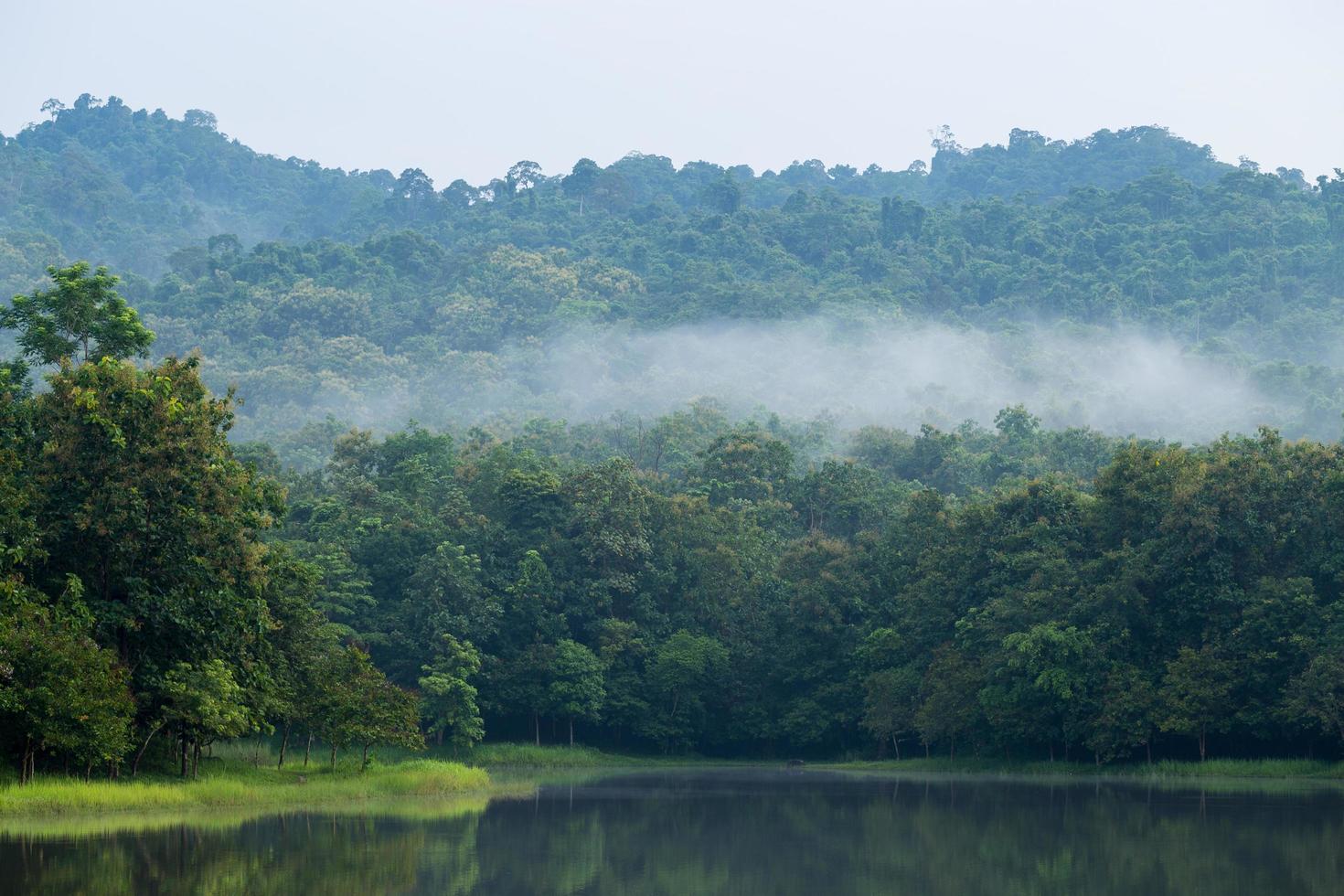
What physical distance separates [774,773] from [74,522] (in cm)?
3313

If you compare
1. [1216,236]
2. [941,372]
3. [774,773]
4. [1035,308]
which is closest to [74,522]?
[774,773]

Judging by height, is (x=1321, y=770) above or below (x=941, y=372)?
below

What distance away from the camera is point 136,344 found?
45688mm

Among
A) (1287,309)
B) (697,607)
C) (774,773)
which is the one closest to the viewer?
(774,773)

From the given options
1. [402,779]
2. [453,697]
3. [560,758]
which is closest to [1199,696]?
[402,779]

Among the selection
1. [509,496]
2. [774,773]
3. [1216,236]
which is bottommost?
[774,773]

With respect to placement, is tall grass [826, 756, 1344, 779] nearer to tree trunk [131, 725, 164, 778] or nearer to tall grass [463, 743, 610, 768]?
tall grass [463, 743, 610, 768]

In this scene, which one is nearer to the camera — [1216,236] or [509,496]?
[509,496]

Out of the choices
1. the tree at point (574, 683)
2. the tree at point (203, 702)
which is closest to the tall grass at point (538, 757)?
the tree at point (574, 683)

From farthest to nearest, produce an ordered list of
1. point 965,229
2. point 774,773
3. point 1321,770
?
1. point 965,229
2. point 774,773
3. point 1321,770

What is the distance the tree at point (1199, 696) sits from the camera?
175 feet

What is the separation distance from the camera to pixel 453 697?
6300 centimetres

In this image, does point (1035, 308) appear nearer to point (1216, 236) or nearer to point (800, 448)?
point (1216, 236)

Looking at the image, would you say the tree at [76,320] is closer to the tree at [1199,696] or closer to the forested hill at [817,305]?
the tree at [1199,696]
